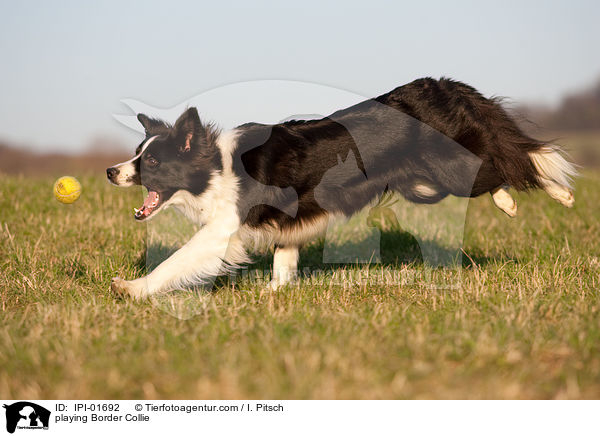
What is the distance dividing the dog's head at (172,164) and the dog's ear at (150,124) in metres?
0.07

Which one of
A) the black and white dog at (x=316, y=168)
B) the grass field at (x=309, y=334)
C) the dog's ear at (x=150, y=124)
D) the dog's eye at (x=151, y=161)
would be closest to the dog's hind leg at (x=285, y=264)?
the black and white dog at (x=316, y=168)

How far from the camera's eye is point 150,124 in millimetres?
4207

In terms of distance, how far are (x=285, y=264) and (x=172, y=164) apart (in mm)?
1360

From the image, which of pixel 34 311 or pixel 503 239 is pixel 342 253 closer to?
pixel 503 239

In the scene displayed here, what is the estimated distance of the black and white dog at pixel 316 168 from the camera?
401 centimetres

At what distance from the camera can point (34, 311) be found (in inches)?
151

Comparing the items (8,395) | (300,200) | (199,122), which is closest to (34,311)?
(8,395)

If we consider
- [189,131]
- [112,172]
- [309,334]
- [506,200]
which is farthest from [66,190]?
[506,200]

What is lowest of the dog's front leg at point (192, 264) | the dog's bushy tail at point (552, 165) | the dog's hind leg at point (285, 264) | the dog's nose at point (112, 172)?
the dog's hind leg at point (285, 264)

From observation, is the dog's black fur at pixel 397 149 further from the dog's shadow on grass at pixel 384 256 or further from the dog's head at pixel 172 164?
the dog's shadow on grass at pixel 384 256

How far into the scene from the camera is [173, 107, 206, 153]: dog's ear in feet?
12.8

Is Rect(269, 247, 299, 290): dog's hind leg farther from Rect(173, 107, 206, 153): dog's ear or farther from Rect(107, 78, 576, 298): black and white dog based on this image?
Rect(173, 107, 206, 153): dog's ear
